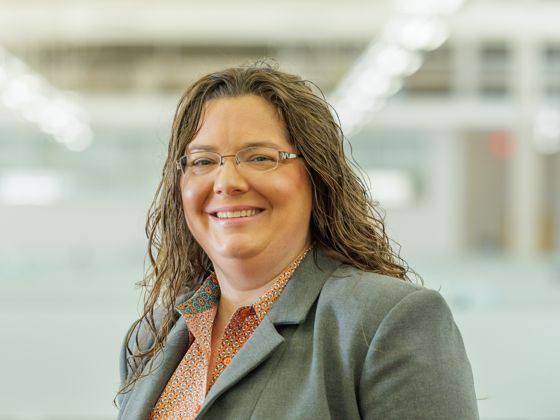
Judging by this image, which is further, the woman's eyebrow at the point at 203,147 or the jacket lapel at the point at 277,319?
the woman's eyebrow at the point at 203,147

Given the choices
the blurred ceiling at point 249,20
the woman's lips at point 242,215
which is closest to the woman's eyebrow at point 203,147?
the woman's lips at point 242,215

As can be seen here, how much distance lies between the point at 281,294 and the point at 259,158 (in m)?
0.30

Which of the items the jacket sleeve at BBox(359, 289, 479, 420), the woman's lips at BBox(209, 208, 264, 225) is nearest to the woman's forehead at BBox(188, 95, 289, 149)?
the woman's lips at BBox(209, 208, 264, 225)

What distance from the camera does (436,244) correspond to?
2300 centimetres

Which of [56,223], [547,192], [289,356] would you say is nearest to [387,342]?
[289,356]

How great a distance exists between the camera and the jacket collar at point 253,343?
166 cm

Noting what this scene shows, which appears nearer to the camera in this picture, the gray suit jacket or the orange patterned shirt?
the gray suit jacket

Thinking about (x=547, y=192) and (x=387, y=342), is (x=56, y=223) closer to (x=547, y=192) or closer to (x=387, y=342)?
(x=547, y=192)

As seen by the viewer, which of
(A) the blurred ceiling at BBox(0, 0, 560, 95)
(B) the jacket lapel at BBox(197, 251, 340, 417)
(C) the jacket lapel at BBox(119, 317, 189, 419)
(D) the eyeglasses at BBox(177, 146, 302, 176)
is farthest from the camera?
(A) the blurred ceiling at BBox(0, 0, 560, 95)

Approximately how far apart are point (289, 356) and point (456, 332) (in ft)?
1.11

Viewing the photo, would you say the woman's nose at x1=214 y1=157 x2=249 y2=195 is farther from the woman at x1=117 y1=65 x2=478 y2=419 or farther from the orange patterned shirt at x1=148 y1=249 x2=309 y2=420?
the orange patterned shirt at x1=148 y1=249 x2=309 y2=420

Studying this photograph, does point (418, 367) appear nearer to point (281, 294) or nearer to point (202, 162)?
point (281, 294)

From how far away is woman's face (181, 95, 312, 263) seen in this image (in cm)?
177

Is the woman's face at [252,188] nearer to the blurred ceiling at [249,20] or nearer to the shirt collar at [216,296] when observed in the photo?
the shirt collar at [216,296]
